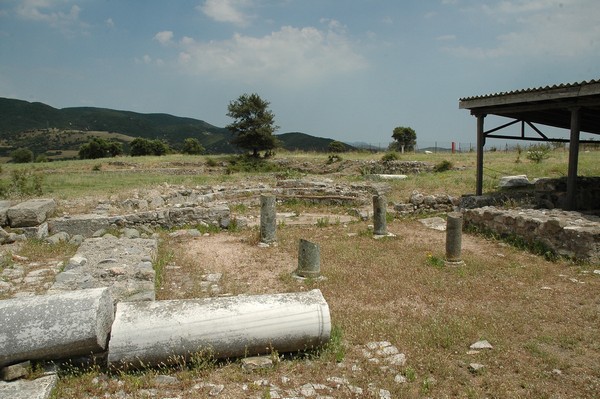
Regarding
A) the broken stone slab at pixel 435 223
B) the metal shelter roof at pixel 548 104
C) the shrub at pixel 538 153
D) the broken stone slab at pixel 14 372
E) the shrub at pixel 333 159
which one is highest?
the metal shelter roof at pixel 548 104

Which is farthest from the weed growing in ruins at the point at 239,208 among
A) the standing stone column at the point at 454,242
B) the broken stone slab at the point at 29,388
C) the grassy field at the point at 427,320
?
the broken stone slab at the point at 29,388

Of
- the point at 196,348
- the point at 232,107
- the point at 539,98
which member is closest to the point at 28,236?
the point at 196,348

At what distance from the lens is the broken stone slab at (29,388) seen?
356 centimetres

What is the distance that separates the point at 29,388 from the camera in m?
3.69

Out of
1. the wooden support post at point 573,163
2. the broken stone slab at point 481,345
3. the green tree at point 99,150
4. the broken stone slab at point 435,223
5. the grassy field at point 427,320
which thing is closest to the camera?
the grassy field at point 427,320

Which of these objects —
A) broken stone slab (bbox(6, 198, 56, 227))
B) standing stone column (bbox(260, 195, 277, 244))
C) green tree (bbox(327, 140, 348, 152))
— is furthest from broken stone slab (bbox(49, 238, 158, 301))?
green tree (bbox(327, 140, 348, 152))

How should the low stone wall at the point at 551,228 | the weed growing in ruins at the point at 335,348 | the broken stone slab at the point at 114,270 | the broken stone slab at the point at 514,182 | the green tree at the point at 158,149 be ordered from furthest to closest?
the green tree at the point at 158,149 < the broken stone slab at the point at 514,182 < the low stone wall at the point at 551,228 < the broken stone slab at the point at 114,270 < the weed growing in ruins at the point at 335,348

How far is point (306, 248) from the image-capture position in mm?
7543

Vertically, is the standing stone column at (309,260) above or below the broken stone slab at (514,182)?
below

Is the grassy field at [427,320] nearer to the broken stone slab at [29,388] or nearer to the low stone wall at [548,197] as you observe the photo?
the broken stone slab at [29,388]

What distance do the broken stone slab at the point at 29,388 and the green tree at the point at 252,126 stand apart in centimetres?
3280

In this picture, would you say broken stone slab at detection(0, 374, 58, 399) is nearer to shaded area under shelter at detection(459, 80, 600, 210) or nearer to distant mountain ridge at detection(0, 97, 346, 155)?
shaded area under shelter at detection(459, 80, 600, 210)

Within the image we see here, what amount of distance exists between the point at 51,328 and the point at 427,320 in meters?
4.33

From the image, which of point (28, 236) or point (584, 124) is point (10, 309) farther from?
point (584, 124)
